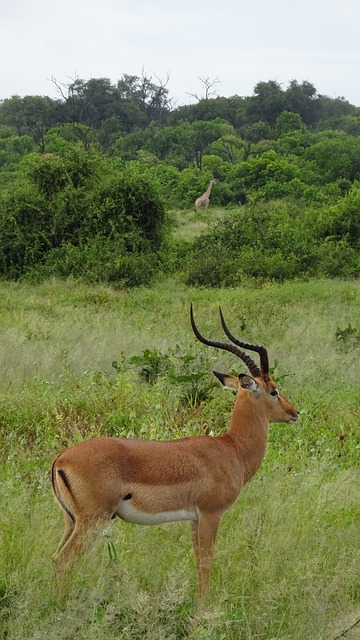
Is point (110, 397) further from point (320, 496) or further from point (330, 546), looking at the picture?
point (330, 546)

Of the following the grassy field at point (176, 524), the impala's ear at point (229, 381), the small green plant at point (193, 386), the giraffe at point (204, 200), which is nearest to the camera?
the grassy field at point (176, 524)

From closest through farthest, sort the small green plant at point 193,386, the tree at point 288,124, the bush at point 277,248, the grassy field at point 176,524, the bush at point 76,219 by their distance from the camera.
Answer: the grassy field at point 176,524 → the small green plant at point 193,386 → the bush at point 277,248 → the bush at point 76,219 → the tree at point 288,124

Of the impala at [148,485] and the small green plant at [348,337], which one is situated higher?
the impala at [148,485]

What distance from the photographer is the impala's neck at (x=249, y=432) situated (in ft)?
11.3

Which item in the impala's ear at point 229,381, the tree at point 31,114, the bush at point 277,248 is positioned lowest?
the bush at point 277,248

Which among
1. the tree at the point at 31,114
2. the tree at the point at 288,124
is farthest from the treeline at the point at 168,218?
the tree at the point at 31,114

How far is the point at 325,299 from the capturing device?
484 inches

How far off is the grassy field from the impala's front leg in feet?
0.21

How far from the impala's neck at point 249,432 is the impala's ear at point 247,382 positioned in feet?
0.16

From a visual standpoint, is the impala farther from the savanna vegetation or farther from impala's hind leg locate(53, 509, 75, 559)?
the savanna vegetation

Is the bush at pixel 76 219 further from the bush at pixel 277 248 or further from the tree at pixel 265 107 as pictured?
the tree at pixel 265 107

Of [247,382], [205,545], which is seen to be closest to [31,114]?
[247,382]

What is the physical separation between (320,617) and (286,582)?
226 mm

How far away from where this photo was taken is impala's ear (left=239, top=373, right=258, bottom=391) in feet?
11.3
